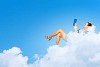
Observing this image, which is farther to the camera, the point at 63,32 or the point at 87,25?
the point at 63,32

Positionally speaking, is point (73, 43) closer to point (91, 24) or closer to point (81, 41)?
point (81, 41)

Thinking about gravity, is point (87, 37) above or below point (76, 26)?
below

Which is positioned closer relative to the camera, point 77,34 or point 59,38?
point 77,34

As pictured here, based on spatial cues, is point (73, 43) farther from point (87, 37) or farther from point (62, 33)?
point (62, 33)

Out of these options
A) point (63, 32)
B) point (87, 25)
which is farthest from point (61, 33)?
point (87, 25)

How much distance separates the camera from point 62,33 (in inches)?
674

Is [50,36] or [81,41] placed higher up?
[50,36]

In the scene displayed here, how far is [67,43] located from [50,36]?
1353mm

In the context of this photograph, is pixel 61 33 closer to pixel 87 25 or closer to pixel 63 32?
pixel 63 32

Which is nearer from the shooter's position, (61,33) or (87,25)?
(87,25)

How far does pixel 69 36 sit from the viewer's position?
53.6 ft

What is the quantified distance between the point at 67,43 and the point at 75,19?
4.48 feet

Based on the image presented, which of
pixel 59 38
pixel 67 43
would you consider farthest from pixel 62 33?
pixel 67 43

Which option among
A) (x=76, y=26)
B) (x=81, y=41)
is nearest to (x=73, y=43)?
(x=81, y=41)
